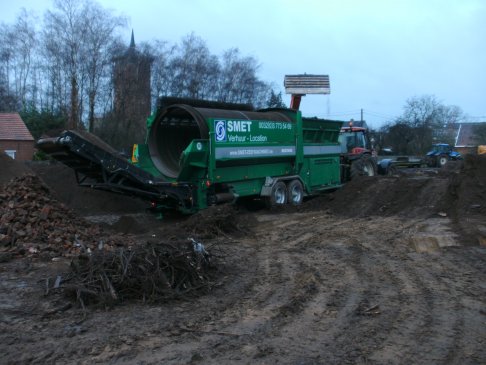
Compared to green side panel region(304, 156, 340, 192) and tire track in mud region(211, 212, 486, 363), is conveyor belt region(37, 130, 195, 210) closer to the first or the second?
green side panel region(304, 156, 340, 192)

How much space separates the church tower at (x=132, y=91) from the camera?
34250mm

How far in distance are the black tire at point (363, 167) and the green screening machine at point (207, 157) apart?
3894mm

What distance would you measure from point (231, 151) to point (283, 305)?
7.41m

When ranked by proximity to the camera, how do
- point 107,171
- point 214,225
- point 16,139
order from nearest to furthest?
1. point 214,225
2. point 107,171
3. point 16,139

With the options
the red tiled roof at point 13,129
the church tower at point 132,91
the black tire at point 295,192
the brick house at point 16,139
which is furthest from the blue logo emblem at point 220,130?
the red tiled roof at point 13,129

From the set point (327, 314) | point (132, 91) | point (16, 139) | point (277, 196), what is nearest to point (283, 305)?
point (327, 314)

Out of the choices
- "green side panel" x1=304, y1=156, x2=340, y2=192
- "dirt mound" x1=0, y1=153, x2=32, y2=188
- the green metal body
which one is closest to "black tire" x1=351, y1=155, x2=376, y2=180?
"green side panel" x1=304, y1=156, x2=340, y2=192

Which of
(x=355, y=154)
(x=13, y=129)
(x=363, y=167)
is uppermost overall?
(x=13, y=129)

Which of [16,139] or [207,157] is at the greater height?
[16,139]

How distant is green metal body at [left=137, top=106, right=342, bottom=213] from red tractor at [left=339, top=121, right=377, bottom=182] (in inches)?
147

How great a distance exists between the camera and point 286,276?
6.80m

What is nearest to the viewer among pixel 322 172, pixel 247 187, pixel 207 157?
pixel 207 157

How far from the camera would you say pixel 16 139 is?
35.7m

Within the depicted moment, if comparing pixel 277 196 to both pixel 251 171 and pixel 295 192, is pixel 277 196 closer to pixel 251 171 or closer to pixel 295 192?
pixel 295 192
